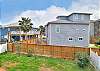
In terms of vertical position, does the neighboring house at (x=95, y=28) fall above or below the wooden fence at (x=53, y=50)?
above

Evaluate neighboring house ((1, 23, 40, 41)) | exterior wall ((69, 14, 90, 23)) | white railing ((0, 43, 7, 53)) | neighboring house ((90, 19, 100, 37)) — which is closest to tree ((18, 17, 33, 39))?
neighboring house ((1, 23, 40, 41))

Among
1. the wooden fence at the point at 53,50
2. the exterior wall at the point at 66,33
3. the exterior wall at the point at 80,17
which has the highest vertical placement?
the exterior wall at the point at 80,17

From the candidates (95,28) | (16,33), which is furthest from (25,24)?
(95,28)

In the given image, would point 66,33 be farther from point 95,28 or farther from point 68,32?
point 95,28

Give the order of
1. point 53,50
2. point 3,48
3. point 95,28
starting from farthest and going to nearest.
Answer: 1. point 95,28
2. point 3,48
3. point 53,50

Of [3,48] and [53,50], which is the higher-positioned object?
[3,48]

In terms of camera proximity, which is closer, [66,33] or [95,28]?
[66,33]

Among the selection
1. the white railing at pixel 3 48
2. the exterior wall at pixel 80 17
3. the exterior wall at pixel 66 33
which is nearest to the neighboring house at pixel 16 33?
the exterior wall at pixel 66 33

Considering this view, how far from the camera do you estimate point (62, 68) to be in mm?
18281

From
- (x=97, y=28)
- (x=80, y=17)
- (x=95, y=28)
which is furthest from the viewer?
(x=95, y=28)

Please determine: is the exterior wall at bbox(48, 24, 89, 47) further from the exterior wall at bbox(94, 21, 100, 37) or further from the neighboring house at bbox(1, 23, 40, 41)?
the exterior wall at bbox(94, 21, 100, 37)

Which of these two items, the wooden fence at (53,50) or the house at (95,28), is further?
the house at (95,28)

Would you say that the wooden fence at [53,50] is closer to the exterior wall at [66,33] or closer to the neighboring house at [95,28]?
the exterior wall at [66,33]

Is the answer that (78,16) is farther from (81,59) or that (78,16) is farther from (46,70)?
(46,70)
